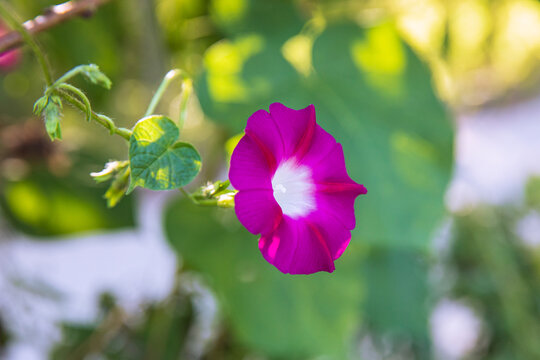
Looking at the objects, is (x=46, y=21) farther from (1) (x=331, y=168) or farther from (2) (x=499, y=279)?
(2) (x=499, y=279)

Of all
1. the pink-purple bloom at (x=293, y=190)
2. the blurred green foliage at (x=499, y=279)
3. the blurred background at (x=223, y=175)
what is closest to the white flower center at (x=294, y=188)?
the pink-purple bloom at (x=293, y=190)

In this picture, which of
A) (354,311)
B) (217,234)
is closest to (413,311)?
(354,311)

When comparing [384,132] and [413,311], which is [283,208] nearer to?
[384,132]

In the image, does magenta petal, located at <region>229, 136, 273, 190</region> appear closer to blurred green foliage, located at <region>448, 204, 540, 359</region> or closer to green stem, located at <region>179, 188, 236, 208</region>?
green stem, located at <region>179, 188, 236, 208</region>

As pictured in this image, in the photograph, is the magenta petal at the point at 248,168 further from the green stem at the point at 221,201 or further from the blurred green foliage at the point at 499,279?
the blurred green foliage at the point at 499,279

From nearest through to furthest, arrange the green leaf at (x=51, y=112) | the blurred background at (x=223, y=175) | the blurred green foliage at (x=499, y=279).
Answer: the green leaf at (x=51, y=112) → the blurred background at (x=223, y=175) → the blurred green foliage at (x=499, y=279)

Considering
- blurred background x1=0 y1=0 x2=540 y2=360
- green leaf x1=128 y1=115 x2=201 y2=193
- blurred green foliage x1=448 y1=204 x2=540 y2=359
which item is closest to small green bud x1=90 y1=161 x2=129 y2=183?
green leaf x1=128 y1=115 x2=201 y2=193
